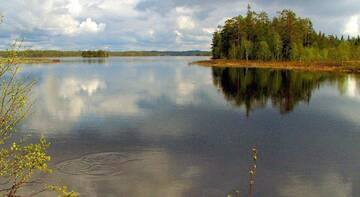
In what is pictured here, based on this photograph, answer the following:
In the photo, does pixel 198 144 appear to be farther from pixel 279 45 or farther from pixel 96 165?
pixel 279 45

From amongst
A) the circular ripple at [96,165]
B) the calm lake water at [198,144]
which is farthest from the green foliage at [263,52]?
the circular ripple at [96,165]

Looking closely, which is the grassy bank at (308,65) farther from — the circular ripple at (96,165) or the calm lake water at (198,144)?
the circular ripple at (96,165)

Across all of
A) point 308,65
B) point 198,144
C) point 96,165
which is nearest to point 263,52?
point 308,65

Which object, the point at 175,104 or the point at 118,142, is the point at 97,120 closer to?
the point at 118,142

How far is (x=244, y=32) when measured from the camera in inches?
6639

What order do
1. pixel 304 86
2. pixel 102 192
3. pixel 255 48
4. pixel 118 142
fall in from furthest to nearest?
pixel 255 48
pixel 304 86
pixel 118 142
pixel 102 192

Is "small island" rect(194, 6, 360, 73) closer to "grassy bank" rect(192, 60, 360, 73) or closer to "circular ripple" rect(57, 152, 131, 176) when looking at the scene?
"grassy bank" rect(192, 60, 360, 73)

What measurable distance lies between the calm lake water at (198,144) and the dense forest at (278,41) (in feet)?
325

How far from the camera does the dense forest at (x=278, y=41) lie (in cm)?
15388

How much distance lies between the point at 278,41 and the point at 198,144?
128 meters

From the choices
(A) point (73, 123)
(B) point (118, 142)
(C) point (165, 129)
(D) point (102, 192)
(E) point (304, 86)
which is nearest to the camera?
(D) point (102, 192)

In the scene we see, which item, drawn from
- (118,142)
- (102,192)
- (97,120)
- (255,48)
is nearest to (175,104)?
(97,120)

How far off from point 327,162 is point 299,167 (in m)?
2.68

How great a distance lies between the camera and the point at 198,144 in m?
31.8
